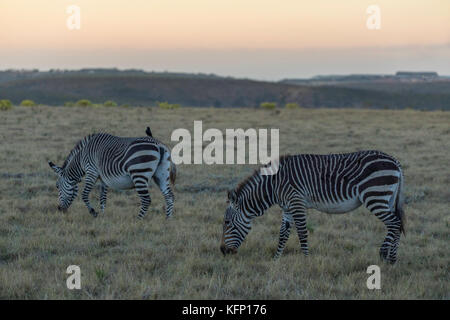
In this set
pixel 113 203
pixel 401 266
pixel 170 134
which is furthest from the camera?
pixel 170 134

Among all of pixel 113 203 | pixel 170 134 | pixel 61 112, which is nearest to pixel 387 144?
pixel 170 134

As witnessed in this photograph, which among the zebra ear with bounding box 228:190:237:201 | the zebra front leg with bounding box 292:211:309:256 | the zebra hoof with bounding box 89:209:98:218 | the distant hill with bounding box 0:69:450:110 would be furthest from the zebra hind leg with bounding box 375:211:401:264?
the distant hill with bounding box 0:69:450:110

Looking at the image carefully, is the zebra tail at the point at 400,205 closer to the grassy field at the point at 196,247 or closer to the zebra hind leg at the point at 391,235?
the zebra hind leg at the point at 391,235

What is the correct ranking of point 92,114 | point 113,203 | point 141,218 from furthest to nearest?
point 92,114
point 113,203
point 141,218

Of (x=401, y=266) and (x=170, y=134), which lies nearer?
(x=401, y=266)

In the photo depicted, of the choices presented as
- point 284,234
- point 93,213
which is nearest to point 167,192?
point 93,213

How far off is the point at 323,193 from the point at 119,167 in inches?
178

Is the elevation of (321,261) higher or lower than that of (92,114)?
lower

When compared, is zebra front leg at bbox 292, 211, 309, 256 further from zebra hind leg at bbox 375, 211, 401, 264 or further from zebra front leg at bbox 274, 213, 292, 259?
zebra hind leg at bbox 375, 211, 401, 264

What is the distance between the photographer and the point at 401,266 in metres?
7.25

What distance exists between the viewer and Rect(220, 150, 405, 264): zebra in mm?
7238

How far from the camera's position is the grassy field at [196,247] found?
6184mm
